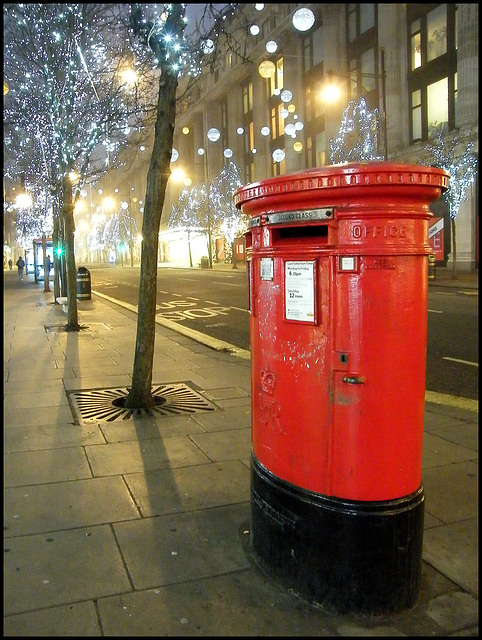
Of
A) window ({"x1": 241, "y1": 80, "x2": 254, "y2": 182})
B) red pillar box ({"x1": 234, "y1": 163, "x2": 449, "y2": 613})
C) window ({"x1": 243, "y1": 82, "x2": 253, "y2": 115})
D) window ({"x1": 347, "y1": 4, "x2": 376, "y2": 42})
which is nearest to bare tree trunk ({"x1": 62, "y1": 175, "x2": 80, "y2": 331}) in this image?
red pillar box ({"x1": 234, "y1": 163, "x2": 449, "y2": 613})

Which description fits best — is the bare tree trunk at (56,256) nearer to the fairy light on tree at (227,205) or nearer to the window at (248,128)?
the fairy light on tree at (227,205)

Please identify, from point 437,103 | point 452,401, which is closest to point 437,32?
point 437,103

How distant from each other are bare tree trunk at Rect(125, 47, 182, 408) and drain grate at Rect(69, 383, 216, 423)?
193 mm

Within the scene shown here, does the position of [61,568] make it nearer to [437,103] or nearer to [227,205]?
[437,103]

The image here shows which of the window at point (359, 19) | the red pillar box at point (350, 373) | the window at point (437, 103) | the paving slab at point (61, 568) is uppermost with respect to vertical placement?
the window at point (359, 19)

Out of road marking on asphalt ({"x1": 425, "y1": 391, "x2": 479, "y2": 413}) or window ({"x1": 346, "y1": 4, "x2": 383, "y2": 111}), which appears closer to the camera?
road marking on asphalt ({"x1": 425, "y1": 391, "x2": 479, "y2": 413})

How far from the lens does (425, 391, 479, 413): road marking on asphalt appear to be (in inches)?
250

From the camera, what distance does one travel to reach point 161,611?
2.71m

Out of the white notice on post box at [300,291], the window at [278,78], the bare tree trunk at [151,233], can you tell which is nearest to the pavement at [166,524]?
the bare tree trunk at [151,233]

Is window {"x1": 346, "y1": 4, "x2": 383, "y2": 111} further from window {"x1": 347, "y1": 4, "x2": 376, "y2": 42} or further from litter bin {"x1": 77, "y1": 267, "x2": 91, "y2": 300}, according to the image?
litter bin {"x1": 77, "y1": 267, "x2": 91, "y2": 300}

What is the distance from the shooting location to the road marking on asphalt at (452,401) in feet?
20.8

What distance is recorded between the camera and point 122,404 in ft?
21.3

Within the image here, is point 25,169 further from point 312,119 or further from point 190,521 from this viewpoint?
point 312,119

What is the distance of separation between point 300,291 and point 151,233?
380cm
